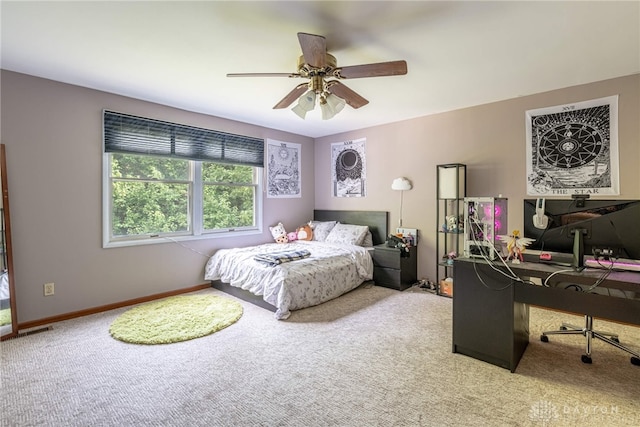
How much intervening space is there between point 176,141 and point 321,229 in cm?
259

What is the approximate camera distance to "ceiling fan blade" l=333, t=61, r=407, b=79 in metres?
2.03

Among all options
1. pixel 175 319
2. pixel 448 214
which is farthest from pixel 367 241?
pixel 175 319

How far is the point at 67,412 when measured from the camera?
174cm

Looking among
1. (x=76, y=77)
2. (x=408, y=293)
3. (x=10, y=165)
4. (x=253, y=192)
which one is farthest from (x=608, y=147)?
(x=10, y=165)

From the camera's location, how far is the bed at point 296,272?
10.5ft

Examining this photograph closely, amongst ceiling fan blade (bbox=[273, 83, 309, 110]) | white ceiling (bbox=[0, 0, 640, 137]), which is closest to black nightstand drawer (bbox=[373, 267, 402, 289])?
white ceiling (bbox=[0, 0, 640, 137])

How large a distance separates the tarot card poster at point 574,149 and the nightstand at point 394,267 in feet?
5.63

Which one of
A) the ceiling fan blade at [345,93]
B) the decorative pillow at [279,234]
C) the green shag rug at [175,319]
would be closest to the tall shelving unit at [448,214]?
the ceiling fan blade at [345,93]

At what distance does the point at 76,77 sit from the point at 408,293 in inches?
176

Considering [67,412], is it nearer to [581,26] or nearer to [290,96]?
[290,96]

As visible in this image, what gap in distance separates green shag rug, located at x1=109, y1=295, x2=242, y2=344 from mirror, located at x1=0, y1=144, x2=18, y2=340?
0.82m

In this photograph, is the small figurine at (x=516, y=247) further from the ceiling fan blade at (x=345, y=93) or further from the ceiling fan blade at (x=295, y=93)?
the ceiling fan blade at (x=295, y=93)

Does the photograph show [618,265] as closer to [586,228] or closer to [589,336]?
[586,228]

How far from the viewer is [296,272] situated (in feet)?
10.7
